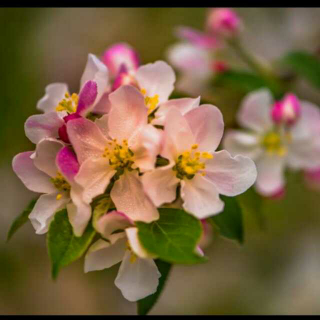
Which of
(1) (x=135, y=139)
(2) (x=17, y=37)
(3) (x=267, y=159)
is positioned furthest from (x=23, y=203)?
(1) (x=135, y=139)

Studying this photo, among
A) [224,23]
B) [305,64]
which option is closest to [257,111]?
[305,64]

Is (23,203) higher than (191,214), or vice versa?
(191,214)

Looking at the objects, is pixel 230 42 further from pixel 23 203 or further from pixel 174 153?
pixel 23 203

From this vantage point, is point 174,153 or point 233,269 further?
point 233,269

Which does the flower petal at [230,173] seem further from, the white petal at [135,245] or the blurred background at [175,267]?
the blurred background at [175,267]

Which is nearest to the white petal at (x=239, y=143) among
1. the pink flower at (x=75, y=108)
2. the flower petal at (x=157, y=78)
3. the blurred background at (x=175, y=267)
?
the flower petal at (x=157, y=78)
